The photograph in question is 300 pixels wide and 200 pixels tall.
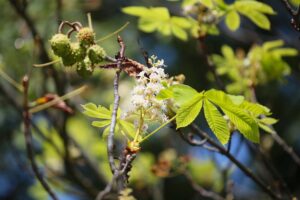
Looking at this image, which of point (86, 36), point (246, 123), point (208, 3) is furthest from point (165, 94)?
point (208, 3)

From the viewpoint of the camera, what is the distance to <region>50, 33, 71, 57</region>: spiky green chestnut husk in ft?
6.31

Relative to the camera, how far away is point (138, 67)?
6.24ft

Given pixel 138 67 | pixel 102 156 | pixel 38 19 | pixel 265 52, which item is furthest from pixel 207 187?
pixel 138 67

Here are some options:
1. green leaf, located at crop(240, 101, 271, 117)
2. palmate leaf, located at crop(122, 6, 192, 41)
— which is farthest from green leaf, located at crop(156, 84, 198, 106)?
palmate leaf, located at crop(122, 6, 192, 41)

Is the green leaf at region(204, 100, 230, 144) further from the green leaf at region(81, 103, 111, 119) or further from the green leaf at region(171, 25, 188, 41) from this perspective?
the green leaf at region(171, 25, 188, 41)

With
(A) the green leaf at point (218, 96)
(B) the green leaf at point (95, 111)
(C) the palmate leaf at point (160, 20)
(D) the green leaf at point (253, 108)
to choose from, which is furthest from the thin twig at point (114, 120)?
(C) the palmate leaf at point (160, 20)

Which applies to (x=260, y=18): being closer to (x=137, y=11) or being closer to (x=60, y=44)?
(x=137, y=11)

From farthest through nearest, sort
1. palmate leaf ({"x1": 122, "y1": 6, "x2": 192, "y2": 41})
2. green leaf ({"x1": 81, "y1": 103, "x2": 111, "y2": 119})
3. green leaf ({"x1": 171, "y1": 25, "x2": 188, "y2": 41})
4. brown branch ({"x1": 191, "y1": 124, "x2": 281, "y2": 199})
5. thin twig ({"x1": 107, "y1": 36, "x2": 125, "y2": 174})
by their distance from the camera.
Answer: green leaf ({"x1": 171, "y1": 25, "x2": 188, "y2": 41}), palmate leaf ({"x1": 122, "y1": 6, "x2": 192, "y2": 41}), brown branch ({"x1": 191, "y1": 124, "x2": 281, "y2": 199}), green leaf ({"x1": 81, "y1": 103, "x2": 111, "y2": 119}), thin twig ({"x1": 107, "y1": 36, "x2": 125, "y2": 174})

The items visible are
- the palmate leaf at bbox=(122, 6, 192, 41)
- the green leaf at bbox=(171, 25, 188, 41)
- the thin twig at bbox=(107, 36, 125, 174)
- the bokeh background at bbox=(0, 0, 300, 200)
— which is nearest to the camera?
the thin twig at bbox=(107, 36, 125, 174)

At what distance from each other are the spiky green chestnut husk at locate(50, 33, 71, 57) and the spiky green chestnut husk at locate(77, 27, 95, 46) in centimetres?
5

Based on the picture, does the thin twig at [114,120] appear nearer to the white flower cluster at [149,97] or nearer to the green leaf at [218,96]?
the white flower cluster at [149,97]

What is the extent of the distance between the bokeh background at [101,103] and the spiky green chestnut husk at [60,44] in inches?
4.8

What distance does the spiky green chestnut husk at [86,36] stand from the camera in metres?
1.94

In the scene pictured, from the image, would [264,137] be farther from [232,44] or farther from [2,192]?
[2,192]
